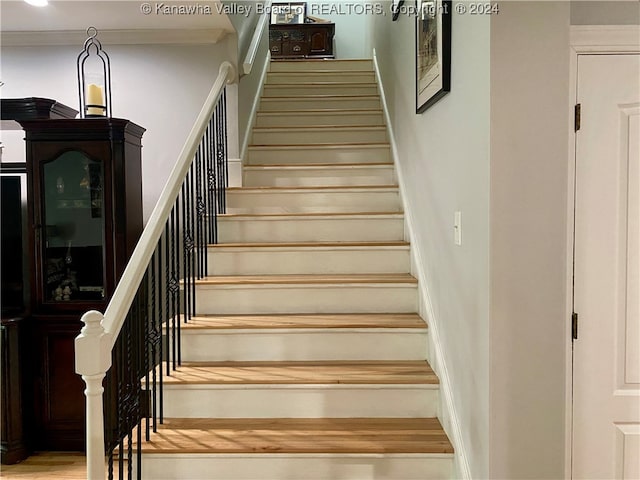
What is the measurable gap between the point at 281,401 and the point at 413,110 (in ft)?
5.60

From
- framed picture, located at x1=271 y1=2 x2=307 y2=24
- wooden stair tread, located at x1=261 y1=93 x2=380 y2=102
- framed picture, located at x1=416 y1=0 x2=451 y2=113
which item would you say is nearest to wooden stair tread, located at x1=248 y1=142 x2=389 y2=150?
wooden stair tread, located at x1=261 y1=93 x2=380 y2=102

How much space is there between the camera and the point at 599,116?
1660 millimetres

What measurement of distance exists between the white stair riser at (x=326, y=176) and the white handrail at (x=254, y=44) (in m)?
0.76

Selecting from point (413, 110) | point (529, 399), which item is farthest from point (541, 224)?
point (413, 110)

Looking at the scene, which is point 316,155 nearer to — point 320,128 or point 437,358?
point 320,128

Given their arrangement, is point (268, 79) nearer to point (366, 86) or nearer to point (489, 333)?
point (366, 86)

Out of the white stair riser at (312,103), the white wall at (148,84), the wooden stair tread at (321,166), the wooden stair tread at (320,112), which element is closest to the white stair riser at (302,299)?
the white wall at (148,84)

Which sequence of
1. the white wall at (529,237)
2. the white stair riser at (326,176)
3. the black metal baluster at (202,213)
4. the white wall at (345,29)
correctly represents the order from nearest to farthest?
the white wall at (529,237) < the black metal baluster at (202,213) < the white stair riser at (326,176) < the white wall at (345,29)

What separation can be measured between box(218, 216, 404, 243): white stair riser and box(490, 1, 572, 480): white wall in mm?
1682

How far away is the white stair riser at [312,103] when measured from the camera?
467 cm

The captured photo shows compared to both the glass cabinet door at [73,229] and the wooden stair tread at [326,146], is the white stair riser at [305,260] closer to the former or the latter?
the glass cabinet door at [73,229]

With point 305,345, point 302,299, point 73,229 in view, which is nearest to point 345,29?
point 73,229

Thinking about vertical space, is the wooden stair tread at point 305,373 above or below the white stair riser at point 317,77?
below

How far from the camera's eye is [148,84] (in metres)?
3.62
